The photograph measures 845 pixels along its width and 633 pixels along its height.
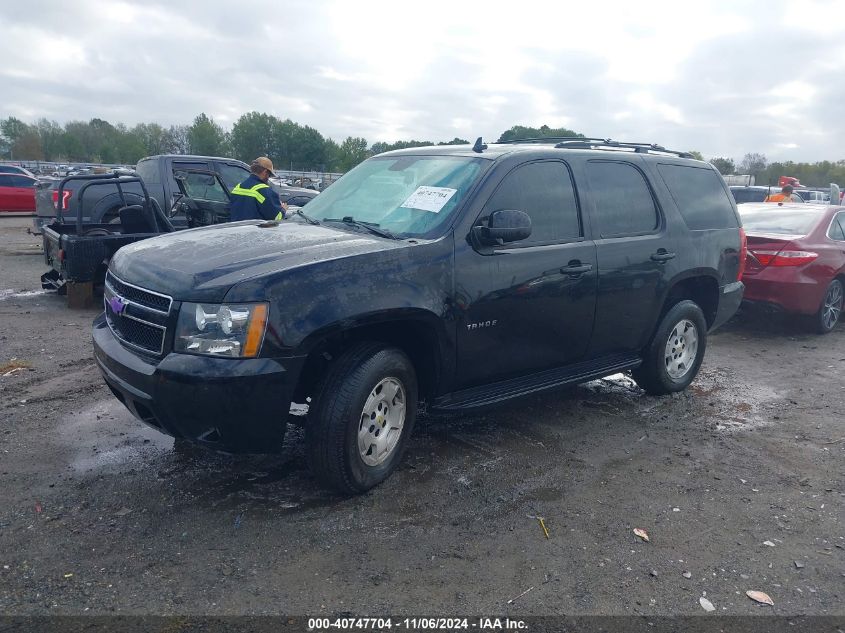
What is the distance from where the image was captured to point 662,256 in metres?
5.28

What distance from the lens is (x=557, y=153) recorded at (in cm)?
478

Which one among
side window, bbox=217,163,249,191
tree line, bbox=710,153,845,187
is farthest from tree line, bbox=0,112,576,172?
side window, bbox=217,163,249,191

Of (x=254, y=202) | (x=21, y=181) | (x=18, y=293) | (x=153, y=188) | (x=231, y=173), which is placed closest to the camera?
(x=254, y=202)

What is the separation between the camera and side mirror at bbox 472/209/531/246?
405cm

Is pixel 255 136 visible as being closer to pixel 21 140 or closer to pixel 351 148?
pixel 351 148

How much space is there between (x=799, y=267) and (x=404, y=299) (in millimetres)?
6364

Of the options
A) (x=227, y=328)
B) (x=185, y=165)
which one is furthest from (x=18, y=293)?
(x=227, y=328)

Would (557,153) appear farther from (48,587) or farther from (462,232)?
(48,587)

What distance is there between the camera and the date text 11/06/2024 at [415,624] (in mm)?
2779

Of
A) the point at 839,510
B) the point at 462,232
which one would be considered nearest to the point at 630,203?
the point at 462,232

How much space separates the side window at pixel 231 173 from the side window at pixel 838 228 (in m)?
8.28

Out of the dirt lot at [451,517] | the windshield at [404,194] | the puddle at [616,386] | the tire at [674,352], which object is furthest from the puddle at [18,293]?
the tire at [674,352]

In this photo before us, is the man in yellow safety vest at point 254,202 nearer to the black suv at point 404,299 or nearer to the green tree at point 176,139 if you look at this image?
the black suv at point 404,299

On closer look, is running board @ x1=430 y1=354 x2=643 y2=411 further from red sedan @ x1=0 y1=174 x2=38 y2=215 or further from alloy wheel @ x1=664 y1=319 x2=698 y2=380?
red sedan @ x1=0 y1=174 x2=38 y2=215
